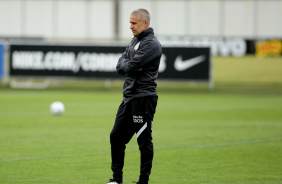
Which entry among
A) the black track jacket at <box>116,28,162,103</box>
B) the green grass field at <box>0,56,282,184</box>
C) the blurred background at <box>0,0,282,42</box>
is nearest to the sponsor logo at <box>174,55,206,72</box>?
the green grass field at <box>0,56,282,184</box>

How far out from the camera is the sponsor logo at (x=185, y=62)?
1151 inches

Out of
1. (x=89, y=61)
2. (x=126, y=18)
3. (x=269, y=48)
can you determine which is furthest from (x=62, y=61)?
(x=269, y=48)

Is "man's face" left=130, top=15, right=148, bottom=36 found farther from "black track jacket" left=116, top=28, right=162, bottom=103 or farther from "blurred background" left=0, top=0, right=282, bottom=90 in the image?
"blurred background" left=0, top=0, right=282, bottom=90

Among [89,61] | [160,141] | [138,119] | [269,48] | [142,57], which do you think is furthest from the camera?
[269,48]

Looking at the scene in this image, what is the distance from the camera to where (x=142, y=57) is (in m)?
7.79

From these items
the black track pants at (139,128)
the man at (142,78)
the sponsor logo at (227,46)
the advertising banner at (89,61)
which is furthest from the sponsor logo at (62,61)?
the man at (142,78)

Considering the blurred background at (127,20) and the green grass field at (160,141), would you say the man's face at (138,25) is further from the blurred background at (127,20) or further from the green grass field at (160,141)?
the blurred background at (127,20)

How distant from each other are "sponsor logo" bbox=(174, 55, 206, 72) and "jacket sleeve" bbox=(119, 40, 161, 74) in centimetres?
2139

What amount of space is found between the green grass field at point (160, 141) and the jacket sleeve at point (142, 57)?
1.95m

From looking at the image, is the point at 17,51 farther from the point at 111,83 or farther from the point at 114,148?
the point at 114,148

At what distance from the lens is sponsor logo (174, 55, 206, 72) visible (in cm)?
2923

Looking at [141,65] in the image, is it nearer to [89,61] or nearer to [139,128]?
[139,128]

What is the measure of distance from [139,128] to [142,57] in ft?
3.31

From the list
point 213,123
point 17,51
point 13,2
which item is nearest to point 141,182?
point 213,123
